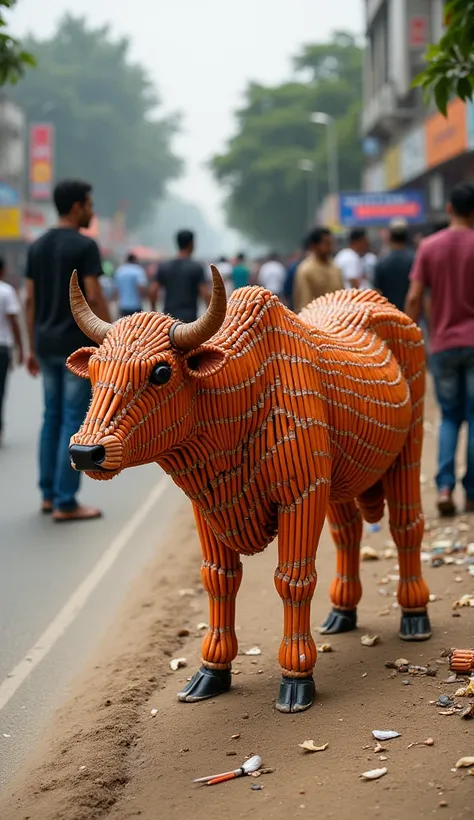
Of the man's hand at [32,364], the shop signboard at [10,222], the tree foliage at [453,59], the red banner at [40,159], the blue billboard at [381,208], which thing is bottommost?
the man's hand at [32,364]

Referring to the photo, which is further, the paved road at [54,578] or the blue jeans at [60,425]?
the blue jeans at [60,425]

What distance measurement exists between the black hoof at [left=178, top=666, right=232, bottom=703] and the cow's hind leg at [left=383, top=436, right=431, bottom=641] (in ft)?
3.39

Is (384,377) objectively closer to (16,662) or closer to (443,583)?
(443,583)

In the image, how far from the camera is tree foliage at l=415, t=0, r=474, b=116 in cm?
566

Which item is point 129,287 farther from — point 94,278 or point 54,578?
point 54,578

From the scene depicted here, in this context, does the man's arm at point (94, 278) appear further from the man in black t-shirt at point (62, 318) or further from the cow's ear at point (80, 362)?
the cow's ear at point (80, 362)

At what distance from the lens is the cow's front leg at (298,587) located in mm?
4848

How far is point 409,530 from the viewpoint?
5902 millimetres

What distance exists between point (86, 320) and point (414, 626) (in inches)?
88.5

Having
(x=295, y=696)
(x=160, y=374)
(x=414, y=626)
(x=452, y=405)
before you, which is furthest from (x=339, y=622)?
(x=452, y=405)

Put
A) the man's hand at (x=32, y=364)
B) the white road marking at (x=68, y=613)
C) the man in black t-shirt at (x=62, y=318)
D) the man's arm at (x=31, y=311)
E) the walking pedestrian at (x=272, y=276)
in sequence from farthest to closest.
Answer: the walking pedestrian at (x=272, y=276) < the man's hand at (x=32, y=364) < the man's arm at (x=31, y=311) < the man in black t-shirt at (x=62, y=318) < the white road marking at (x=68, y=613)

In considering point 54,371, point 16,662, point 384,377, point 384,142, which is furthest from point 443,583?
point 384,142

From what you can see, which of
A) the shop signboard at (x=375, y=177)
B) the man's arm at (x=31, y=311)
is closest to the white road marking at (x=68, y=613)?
the man's arm at (x=31, y=311)

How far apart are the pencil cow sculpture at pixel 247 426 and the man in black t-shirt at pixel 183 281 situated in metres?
7.41
